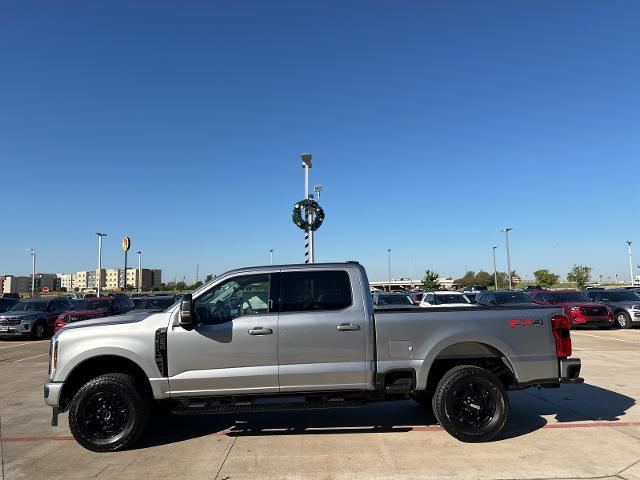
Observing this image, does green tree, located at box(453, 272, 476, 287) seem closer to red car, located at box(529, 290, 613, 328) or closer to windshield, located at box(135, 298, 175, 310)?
red car, located at box(529, 290, 613, 328)

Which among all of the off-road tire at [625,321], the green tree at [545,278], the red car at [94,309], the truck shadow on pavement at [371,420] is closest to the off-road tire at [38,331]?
the red car at [94,309]

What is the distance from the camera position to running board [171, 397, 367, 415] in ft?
18.3

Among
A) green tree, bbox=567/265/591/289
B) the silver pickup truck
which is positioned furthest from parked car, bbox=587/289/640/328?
green tree, bbox=567/265/591/289

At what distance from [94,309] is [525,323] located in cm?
1679

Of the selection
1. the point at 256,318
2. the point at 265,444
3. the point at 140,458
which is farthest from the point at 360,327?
the point at 140,458

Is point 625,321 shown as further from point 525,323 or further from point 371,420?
point 371,420

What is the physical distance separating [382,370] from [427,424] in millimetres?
1393

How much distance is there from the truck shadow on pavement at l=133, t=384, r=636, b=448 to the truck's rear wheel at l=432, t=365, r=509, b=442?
1.19 ft

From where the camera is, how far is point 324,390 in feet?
18.7

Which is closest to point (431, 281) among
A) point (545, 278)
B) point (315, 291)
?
point (545, 278)

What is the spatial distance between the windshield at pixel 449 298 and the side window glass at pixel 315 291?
45.2 ft

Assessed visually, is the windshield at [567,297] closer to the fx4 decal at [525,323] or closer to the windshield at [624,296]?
the windshield at [624,296]

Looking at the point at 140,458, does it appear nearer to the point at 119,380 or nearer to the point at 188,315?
the point at 119,380

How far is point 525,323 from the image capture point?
5910 mm
